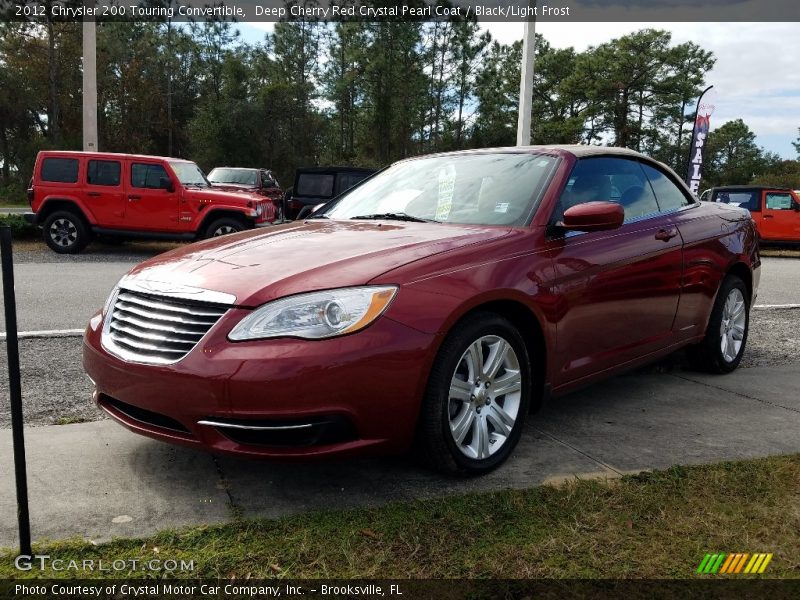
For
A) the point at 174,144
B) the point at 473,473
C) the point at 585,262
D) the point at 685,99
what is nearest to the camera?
the point at 473,473

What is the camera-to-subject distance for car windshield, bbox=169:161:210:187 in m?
13.5

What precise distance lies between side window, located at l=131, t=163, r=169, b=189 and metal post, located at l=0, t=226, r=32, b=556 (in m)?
11.5

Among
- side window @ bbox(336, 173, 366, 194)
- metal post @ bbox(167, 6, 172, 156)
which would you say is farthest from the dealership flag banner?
metal post @ bbox(167, 6, 172, 156)

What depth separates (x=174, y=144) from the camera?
49.2 m

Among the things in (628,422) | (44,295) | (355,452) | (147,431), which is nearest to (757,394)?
(628,422)

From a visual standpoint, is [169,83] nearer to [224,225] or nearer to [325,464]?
[224,225]

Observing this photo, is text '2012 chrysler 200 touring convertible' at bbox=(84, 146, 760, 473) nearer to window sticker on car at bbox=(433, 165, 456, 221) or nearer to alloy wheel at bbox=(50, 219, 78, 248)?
window sticker on car at bbox=(433, 165, 456, 221)

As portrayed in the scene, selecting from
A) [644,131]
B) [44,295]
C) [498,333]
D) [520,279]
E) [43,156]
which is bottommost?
[44,295]

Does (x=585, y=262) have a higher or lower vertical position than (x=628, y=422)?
higher

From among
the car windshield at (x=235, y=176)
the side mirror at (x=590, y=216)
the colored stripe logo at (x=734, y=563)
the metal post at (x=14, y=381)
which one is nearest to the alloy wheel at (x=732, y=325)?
the side mirror at (x=590, y=216)

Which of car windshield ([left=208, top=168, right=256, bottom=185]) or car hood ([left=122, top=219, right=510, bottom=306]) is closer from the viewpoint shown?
car hood ([left=122, top=219, right=510, bottom=306])

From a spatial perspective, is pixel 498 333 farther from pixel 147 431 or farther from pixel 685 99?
pixel 685 99

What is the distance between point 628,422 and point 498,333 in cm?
135

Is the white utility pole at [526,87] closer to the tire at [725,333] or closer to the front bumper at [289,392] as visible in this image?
the tire at [725,333]
